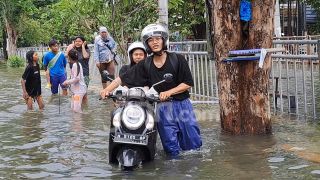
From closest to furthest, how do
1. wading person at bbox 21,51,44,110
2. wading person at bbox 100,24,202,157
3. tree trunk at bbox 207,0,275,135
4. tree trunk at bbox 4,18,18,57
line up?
1. wading person at bbox 100,24,202,157
2. tree trunk at bbox 207,0,275,135
3. wading person at bbox 21,51,44,110
4. tree trunk at bbox 4,18,18,57

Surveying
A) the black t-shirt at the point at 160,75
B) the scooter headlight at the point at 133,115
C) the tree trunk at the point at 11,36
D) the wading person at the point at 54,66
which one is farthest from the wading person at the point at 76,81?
the tree trunk at the point at 11,36

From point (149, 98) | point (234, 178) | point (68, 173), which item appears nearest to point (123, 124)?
point (149, 98)

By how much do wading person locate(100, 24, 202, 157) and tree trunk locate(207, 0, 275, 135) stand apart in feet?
4.27

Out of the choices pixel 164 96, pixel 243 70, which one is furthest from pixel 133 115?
pixel 243 70

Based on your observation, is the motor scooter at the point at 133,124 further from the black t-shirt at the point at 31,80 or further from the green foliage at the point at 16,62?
the green foliage at the point at 16,62

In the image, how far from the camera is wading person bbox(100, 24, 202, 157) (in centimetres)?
645

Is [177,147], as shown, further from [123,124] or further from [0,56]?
[0,56]

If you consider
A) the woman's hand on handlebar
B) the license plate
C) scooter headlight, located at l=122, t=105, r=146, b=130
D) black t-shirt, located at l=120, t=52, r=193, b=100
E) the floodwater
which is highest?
black t-shirt, located at l=120, t=52, r=193, b=100

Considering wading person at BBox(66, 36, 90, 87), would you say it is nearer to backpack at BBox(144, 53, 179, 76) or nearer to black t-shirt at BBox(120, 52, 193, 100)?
black t-shirt at BBox(120, 52, 193, 100)

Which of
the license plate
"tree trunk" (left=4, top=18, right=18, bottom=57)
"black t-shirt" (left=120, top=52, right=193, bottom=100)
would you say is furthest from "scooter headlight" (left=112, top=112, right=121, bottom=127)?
"tree trunk" (left=4, top=18, right=18, bottom=57)

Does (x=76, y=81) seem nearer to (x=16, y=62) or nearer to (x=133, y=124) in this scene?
(x=133, y=124)

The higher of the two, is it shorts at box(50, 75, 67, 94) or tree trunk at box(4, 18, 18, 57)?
tree trunk at box(4, 18, 18, 57)

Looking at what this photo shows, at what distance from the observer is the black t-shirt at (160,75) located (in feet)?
21.4

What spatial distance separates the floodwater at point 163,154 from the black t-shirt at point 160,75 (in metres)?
0.90
